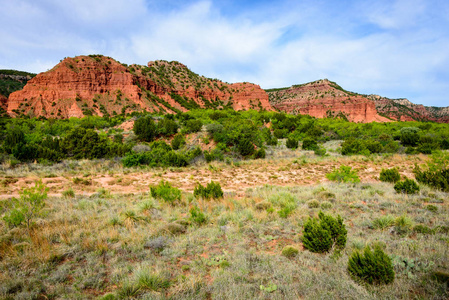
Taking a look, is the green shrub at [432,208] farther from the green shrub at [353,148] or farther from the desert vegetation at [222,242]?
the green shrub at [353,148]

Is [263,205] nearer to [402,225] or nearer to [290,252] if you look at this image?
[290,252]

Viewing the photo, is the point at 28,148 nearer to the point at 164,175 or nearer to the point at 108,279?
the point at 164,175

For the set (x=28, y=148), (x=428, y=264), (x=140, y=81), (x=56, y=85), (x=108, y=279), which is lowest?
(x=108, y=279)

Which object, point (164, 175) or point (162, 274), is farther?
point (164, 175)

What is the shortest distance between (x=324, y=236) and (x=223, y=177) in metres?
8.74

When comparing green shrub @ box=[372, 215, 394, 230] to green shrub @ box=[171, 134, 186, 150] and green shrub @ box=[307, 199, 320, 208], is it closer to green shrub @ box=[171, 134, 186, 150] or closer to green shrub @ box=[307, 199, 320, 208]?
green shrub @ box=[307, 199, 320, 208]

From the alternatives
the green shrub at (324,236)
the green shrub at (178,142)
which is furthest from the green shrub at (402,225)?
the green shrub at (178,142)

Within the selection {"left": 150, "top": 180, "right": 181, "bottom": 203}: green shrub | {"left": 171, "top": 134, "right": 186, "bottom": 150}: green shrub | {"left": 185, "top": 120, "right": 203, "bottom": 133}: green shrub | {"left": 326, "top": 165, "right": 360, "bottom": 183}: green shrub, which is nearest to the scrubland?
{"left": 150, "top": 180, "right": 181, "bottom": 203}: green shrub

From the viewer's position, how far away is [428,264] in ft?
10.9

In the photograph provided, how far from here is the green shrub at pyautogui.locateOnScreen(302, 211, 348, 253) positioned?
414 cm

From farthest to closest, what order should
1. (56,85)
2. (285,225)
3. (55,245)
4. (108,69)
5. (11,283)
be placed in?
(108,69) → (56,85) → (285,225) → (55,245) → (11,283)

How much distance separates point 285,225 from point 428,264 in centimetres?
274

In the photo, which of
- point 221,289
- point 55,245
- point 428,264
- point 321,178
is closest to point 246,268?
point 221,289

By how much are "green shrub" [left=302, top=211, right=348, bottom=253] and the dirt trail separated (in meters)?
4.65
